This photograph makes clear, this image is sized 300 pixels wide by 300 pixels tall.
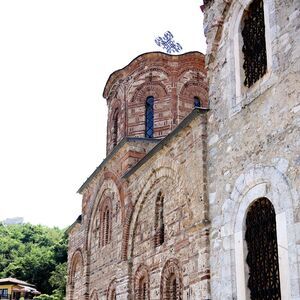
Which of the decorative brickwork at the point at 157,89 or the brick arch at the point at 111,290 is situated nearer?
the brick arch at the point at 111,290

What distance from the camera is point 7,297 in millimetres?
36469

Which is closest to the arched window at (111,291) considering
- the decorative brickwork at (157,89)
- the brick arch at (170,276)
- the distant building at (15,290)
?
the brick arch at (170,276)

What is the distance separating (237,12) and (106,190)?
687 centimetres

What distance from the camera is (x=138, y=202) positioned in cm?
1198

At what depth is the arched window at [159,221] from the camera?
10.8 metres

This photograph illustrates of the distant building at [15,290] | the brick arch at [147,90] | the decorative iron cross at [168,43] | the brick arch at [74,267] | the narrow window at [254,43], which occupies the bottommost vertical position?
the brick arch at [74,267]

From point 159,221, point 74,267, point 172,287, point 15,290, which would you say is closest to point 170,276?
point 172,287

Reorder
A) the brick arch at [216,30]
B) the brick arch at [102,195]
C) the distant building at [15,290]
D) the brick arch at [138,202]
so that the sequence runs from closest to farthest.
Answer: the brick arch at [216,30] < the brick arch at [138,202] < the brick arch at [102,195] < the distant building at [15,290]

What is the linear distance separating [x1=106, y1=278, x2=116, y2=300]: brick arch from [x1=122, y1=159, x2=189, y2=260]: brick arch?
1.13m

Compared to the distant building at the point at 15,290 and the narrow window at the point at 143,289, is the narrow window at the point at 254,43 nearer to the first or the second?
the narrow window at the point at 143,289

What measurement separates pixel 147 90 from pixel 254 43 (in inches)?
266

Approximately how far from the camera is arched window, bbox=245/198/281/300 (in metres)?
7.16

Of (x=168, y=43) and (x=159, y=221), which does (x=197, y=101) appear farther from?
(x=159, y=221)

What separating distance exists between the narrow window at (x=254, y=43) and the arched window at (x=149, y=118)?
5.94 meters
